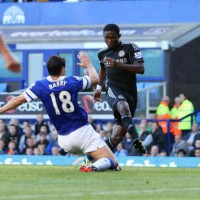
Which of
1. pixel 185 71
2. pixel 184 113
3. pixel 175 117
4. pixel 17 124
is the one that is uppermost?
pixel 185 71

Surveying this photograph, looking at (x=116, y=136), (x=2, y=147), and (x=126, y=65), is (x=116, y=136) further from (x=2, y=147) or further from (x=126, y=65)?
(x=2, y=147)

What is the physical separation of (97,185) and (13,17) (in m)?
21.9

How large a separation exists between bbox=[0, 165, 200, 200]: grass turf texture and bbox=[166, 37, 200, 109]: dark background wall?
1552 cm

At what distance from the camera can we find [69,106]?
14188 millimetres

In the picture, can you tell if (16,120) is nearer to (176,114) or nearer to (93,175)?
(176,114)

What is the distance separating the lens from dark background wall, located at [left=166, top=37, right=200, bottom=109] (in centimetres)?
3027

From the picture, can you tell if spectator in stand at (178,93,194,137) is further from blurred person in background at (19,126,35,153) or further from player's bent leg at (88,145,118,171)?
player's bent leg at (88,145,118,171)

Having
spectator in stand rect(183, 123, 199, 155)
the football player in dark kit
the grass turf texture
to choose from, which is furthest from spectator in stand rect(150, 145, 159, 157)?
the grass turf texture

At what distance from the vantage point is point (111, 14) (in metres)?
31.9

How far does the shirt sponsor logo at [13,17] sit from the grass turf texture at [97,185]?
60.6 feet

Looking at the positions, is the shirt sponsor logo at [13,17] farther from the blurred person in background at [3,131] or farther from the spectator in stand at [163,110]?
the spectator in stand at [163,110]

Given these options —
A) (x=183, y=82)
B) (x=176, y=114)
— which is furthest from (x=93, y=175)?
(x=183, y=82)

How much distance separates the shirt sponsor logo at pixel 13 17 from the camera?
33.1 m

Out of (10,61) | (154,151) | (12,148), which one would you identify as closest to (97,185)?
(10,61)
